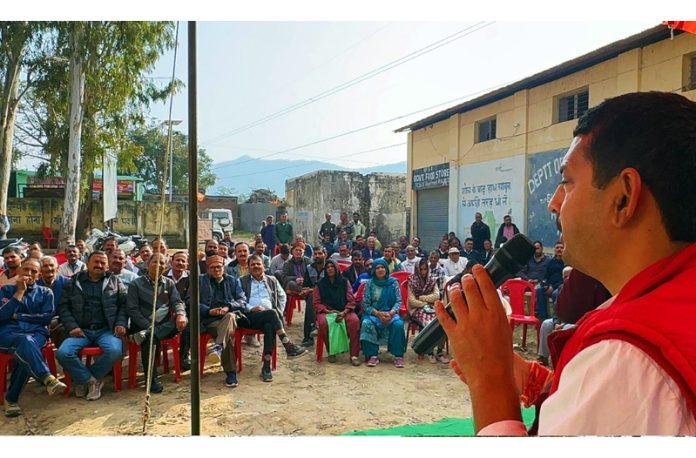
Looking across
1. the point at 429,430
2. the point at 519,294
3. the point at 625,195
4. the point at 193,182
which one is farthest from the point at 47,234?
the point at 625,195

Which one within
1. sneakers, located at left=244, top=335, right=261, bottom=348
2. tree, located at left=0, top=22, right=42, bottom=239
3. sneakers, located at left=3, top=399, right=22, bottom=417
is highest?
tree, located at left=0, top=22, right=42, bottom=239

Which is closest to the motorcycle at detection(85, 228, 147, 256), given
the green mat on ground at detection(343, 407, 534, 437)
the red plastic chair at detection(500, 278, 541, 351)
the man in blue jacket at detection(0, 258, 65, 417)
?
the man in blue jacket at detection(0, 258, 65, 417)

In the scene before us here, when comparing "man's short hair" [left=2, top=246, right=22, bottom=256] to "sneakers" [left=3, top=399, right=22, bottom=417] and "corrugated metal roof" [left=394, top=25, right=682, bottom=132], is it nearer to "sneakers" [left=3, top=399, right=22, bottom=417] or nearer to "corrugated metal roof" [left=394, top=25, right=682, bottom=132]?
"sneakers" [left=3, top=399, right=22, bottom=417]

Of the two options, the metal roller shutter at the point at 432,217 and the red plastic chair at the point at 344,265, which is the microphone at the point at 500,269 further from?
→ the metal roller shutter at the point at 432,217

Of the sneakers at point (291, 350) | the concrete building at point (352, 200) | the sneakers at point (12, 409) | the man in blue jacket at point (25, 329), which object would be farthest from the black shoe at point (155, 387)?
the concrete building at point (352, 200)

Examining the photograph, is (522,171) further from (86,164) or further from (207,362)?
(86,164)

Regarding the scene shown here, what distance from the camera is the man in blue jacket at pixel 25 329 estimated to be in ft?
11.0

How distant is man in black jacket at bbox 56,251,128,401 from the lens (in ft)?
11.5

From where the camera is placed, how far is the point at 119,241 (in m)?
5.39

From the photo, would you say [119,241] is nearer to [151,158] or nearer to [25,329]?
[151,158]

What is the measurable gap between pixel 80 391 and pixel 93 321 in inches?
19.8

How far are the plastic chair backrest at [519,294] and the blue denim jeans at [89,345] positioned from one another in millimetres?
3618

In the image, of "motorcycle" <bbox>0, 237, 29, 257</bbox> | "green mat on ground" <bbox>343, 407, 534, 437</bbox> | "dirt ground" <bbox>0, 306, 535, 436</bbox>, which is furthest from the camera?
"motorcycle" <bbox>0, 237, 29, 257</bbox>

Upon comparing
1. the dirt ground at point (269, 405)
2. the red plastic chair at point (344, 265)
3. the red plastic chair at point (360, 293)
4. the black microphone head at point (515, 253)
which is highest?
the black microphone head at point (515, 253)
